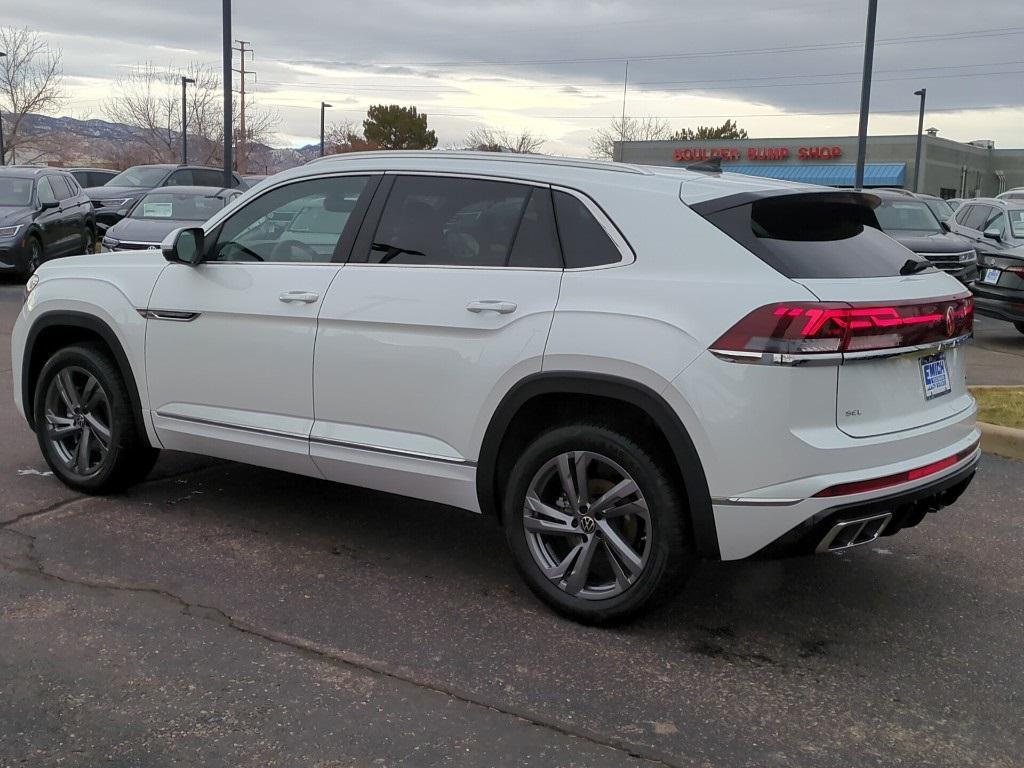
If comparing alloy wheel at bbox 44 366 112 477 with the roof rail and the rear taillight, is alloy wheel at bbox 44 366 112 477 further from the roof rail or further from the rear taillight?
the rear taillight

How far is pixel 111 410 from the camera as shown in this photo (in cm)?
558

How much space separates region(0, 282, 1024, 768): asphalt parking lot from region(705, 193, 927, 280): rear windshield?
4.71 feet

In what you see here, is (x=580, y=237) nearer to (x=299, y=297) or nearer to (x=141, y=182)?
(x=299, y=297)

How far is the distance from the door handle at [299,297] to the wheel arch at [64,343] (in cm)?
115

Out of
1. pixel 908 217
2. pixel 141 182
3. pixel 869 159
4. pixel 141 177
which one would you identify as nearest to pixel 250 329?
pixel 908 217

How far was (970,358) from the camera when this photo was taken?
11844 millimetres

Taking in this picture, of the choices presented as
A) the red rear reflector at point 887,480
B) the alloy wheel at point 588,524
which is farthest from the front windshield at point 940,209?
the alloy wheel at point 588,524

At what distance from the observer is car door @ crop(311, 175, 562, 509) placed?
425cm

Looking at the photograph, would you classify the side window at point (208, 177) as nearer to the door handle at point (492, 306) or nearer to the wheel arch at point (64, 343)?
the wheel arch at point (64, 343)

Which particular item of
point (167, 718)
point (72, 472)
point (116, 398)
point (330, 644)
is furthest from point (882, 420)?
point (72, 472)

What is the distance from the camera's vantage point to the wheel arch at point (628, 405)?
150 inches

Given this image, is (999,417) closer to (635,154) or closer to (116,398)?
(116,398)

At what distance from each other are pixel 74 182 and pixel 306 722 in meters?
18.3

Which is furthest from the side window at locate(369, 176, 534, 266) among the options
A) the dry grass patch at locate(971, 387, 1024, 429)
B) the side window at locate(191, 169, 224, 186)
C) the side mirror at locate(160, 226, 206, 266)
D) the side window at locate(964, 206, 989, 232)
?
the side window at locate(191, 169, 224, 186)
